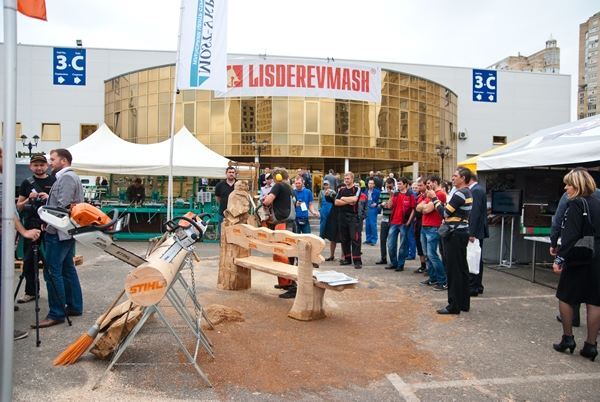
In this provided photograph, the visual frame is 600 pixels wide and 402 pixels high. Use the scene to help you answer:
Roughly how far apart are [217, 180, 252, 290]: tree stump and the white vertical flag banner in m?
3.69

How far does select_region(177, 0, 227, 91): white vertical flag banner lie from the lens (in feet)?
30.3

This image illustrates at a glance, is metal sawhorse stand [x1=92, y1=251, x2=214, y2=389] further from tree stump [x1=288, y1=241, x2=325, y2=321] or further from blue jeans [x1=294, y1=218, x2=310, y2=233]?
blue jeans [x1=294, y1=218, x2=310, y2=233]

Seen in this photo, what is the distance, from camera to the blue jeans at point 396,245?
8.58m

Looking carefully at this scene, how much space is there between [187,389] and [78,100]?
1554 inches

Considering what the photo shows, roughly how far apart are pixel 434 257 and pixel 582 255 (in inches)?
116

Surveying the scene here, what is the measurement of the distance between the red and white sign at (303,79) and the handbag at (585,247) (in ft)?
43.8

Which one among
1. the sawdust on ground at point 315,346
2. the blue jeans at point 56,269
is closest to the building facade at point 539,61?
the sawdust on ground at point 315,346

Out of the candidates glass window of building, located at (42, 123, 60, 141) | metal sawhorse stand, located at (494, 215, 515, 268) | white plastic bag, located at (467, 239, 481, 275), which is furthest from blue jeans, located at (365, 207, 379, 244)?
glass window of building, located at (42, 123, 60, 141)

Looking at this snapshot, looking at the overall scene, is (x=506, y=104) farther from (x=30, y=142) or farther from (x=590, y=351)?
(x=590, y=351)

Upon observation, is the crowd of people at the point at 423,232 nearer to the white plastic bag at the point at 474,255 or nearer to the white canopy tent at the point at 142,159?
the white plastic bag at the point at 474,255

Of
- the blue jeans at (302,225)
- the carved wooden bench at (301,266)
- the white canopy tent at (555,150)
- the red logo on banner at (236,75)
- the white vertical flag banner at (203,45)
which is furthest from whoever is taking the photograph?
the red logo on banner at (236,75)

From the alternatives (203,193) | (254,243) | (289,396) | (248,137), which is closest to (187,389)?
(289,396)

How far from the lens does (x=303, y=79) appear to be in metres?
19.5

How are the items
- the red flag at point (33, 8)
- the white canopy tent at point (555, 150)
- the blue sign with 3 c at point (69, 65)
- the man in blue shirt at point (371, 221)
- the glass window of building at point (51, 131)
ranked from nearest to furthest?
the red flag at point (33, 8)
the white canopy tent at point (555, 150)
the man in blue shirt at point (371, 221)
the blue sign with 3 c at point (69, 65)
the glass window of building at point (51, 131)
